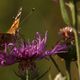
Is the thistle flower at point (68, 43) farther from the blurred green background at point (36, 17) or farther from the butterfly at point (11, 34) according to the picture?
the blurred green background at point (36, 17)

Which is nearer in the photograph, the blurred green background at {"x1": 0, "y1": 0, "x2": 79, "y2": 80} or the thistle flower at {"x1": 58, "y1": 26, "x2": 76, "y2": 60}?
the thistle flower at {"x1": 58, "y1": 26, "x2": 76, "y2": 60}

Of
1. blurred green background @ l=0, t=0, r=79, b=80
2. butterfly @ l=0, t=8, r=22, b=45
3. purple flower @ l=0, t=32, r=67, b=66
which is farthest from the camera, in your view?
blurred green background @ l=0, t=0, r=79, b=80

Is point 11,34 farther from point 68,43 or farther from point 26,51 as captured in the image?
point 68,43

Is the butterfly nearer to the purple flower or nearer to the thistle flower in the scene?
the purple flower

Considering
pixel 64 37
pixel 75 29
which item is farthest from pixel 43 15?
pixel 75 29

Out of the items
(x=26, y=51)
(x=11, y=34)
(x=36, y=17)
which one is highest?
(x=36, y=17)

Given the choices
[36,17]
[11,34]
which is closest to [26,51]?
[11,34]

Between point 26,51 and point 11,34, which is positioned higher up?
point 11,34

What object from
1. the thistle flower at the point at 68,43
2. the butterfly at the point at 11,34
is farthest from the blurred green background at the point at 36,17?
the thistle flower at the point at 68,43

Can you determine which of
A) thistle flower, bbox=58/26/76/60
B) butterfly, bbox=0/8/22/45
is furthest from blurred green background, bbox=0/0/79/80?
thistle flower, bbox=58/26/76/60

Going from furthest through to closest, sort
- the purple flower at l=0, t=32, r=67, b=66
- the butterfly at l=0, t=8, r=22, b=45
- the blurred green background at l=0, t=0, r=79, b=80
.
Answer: the blurred green background at l=0, t=0, r=79, b=80
the butterfly at l=0, t=8, r=22, b=45
the purple flower at l=0, t=32, r=67, b=66
